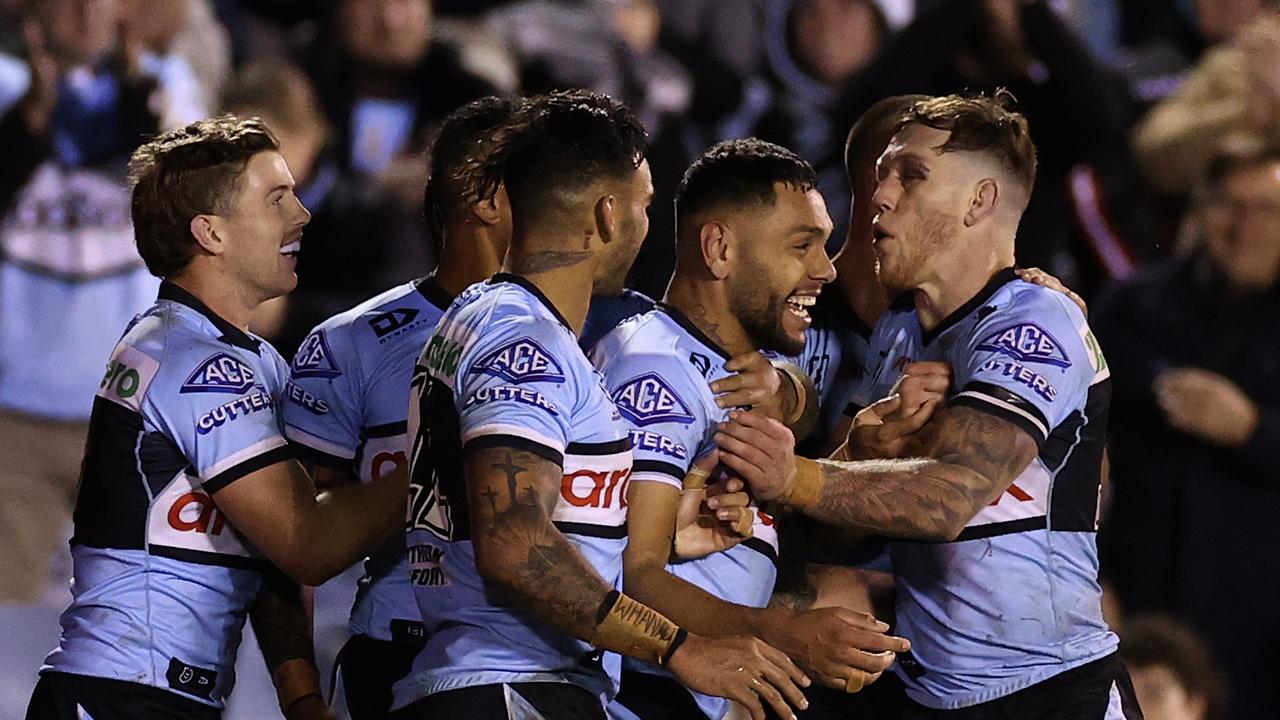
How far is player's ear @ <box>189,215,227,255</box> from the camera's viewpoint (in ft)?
14.3

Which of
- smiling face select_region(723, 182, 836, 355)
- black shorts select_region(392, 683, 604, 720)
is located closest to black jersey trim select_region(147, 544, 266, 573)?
black shorts select_region(392, 683, 604, 720)

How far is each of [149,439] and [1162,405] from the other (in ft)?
14.8

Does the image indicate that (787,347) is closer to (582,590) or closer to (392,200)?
(582,590)

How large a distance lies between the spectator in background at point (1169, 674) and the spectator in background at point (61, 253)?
4.20 m

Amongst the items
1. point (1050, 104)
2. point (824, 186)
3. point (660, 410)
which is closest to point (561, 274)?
point (660, 410)

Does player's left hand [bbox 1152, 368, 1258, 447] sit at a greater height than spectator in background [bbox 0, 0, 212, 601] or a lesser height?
lesser

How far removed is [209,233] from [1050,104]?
447cm

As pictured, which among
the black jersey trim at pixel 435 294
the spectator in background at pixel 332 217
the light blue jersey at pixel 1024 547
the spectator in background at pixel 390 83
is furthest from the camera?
the spectator in background at pixel 390 83

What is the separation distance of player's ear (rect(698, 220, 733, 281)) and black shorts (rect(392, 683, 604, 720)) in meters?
1.11

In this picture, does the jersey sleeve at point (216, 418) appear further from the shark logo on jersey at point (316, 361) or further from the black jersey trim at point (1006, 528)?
A: the black jersey trim at point (1006, 528)

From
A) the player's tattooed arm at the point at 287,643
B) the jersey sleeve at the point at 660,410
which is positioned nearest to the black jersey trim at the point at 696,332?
the jersey sleeve at the point at 660,410

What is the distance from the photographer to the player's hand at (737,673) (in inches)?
A: 152

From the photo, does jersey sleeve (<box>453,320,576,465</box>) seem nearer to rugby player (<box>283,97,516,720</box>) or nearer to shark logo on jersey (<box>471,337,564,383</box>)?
shark logo on jersey (<box>471,337,564,383</box>)

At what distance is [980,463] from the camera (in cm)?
417
